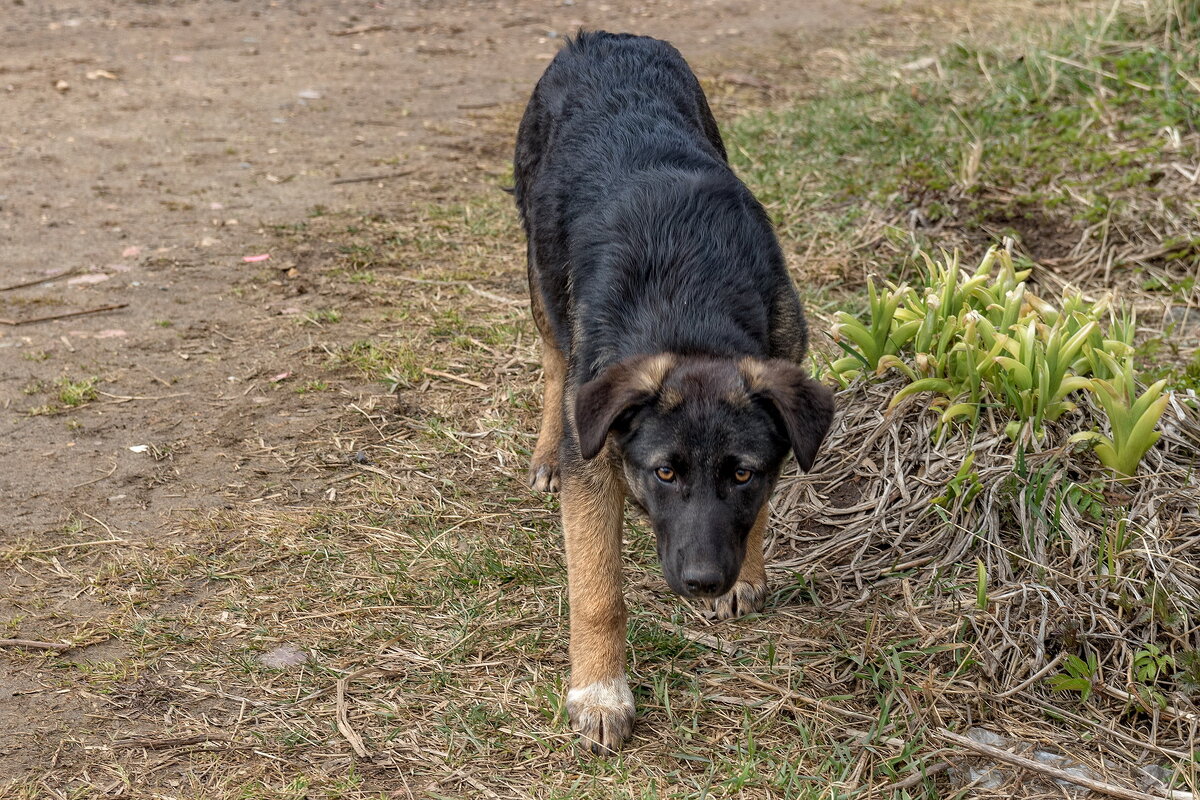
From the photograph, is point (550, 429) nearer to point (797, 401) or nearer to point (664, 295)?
point (664, 295)

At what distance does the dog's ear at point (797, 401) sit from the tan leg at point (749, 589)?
0.80 m

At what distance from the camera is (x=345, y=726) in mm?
3453

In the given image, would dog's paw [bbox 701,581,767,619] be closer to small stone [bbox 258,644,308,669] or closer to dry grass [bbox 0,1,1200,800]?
dry grass [bbox 0,1,1200,800]

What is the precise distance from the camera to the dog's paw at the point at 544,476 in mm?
4789

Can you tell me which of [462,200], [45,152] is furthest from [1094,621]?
[45,152]

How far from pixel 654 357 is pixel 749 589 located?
1.08 metres

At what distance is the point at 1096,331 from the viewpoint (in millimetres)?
4328

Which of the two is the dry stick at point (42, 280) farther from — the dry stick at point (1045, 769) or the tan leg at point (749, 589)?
the dry stick at point (1045, 769)

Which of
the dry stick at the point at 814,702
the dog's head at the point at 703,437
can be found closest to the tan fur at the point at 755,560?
the dry stick at the point at 814,702

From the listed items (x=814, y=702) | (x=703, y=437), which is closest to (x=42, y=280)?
(x=703, y=437)

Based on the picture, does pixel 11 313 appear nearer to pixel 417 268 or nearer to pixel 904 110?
pixel 417 268

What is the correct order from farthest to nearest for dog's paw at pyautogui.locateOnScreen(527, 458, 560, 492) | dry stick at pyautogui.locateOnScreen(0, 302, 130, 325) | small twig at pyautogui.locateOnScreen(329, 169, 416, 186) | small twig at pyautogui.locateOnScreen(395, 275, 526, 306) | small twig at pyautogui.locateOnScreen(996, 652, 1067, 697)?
small twig at pyautogui.locateOnScreen(329, 169, 416, 186)
small twig at pyautogui.locateOnScreen(395, 275, 526, 306)
dry stick at pyautogui.locateOnScreen(0, 302, 130, 325)
dog's paw at pyautogui.locateOnScreen(527, 458, 560, 492)
small twig at pyautogui.locateOnScreen(996, 652, 1067, 697)

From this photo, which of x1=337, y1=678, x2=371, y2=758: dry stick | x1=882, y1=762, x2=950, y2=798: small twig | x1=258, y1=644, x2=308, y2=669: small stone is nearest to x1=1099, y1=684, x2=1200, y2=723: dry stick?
x1=882, y1=762, x2=950, y2=798: small twig

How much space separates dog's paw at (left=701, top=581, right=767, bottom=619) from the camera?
401cm
